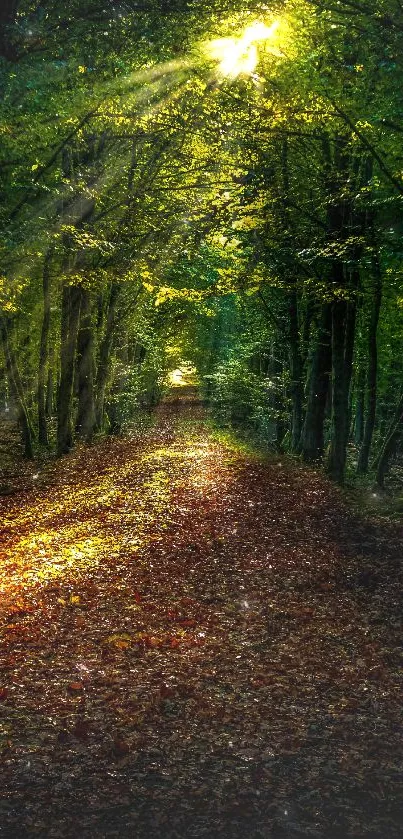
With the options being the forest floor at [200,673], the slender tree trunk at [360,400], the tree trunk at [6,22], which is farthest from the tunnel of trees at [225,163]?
the forest floor at [200,673]

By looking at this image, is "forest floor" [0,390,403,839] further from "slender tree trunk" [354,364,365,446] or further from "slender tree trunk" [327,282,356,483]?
"slender tree trunk" [354,364,365,446]

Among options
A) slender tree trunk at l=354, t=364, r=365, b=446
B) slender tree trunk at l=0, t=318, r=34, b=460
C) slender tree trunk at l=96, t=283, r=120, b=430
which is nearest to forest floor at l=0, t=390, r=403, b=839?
slender tree trunk at l=0, t=318, r=34, b=460

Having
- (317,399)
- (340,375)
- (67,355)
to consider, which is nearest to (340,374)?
(340,375)

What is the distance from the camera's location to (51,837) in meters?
4.62

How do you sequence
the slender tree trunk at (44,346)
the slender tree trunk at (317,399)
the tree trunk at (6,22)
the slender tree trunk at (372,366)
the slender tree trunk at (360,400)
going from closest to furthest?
the tree trunk at (6,22) < the slender tree trunk at (372,366) < the slender tree trunk at (317,399) < the slender tree trunk at (44,346) < the slender tree trunk at (360,400)

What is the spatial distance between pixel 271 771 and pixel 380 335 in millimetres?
20937

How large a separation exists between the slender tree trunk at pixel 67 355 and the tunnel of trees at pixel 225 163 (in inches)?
2.9

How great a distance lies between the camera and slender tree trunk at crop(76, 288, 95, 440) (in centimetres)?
2580

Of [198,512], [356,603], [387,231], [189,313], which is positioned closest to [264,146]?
[387,231]

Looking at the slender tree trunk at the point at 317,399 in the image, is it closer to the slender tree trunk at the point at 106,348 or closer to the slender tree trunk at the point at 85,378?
the slender tree trunk at the point at 85,378

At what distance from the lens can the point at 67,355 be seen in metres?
21.7

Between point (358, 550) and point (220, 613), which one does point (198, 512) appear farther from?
point (220, 613)

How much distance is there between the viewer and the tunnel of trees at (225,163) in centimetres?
901

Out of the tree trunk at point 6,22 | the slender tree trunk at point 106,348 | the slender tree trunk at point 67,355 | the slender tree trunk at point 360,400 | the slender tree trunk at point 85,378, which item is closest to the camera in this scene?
the tree trunk at point 6,22
